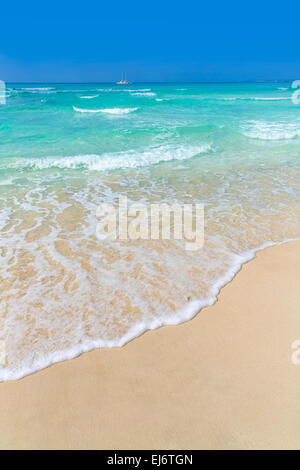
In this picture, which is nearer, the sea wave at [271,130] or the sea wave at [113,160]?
the sea wave at [113,160]

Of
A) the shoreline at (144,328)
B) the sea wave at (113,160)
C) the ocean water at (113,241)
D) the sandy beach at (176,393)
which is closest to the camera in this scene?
the sandy beach at (176,393)

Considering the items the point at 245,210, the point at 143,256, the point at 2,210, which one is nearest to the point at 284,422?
the point at 143,256

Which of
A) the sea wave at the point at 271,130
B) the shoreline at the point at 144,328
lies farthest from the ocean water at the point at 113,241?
the sea wave at the point at 271,130

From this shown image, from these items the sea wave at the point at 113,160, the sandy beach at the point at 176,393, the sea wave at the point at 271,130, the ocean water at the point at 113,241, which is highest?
the sea wave at the point at 271,130

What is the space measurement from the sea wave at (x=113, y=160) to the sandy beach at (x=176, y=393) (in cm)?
812

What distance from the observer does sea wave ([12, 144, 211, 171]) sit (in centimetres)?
1034

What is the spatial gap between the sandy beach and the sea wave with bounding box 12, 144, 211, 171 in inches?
320

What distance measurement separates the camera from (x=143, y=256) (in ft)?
15.2

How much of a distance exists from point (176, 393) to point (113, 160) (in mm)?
9632

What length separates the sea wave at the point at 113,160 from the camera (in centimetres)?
1034

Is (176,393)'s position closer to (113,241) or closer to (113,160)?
(113,241)

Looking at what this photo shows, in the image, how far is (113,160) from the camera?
432 inches

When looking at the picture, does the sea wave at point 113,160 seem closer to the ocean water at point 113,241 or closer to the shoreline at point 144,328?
the ocean water at point 113,241

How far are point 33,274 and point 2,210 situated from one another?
2994 millimetres
